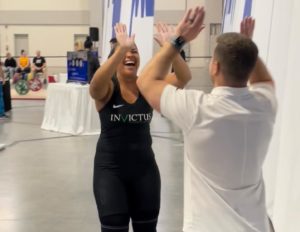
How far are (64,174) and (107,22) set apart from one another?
2030 millimetres

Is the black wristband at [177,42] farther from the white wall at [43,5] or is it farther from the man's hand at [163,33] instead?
the white wall at [43,5]

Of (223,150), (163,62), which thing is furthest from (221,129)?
(163,62)

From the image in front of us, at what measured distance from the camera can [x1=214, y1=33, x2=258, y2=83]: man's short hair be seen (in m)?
1.59

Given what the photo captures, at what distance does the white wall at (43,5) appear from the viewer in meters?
23.9

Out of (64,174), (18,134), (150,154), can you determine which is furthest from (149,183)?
(18,134)

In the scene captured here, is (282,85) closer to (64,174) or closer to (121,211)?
(121,211)

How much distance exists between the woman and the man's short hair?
93 cm

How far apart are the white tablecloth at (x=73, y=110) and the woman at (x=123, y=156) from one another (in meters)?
6.29

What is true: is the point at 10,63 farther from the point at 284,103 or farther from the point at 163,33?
the point at 163,33

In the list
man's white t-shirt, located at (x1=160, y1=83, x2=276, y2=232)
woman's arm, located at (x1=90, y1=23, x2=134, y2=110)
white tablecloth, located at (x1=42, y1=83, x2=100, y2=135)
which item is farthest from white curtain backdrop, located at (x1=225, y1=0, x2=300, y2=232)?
white tablecloth, located at (x1=42, y1=83, x2=100, y2=135)

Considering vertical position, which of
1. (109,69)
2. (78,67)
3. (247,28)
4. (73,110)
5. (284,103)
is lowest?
(73,110)

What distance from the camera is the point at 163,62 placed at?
5.68ft

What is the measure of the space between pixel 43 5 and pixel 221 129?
23.7 m

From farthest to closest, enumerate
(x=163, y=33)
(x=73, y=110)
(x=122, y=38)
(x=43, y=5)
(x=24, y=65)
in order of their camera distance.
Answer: (x=43, y=5) → (x=24, y=65) → (x=73, y=110) → (x=122, y=38) → (x=163, y=33)
